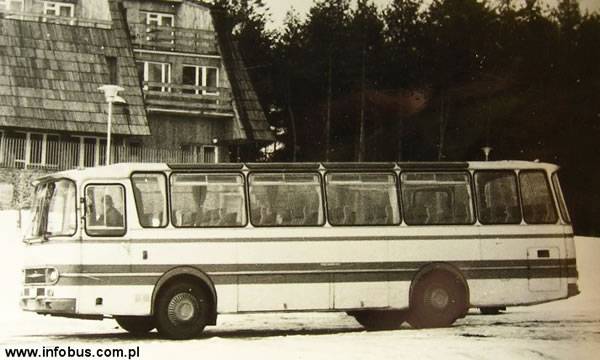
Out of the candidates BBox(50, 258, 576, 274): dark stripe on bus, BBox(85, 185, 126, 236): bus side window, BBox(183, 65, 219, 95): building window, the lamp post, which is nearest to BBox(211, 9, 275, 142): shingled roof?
BBox(183, 65, 219, 95): building window

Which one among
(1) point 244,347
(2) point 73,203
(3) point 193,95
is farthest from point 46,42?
(1) point 244,347

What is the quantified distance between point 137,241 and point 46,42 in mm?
4371

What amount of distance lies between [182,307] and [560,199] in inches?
182

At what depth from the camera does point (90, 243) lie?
12172 mm

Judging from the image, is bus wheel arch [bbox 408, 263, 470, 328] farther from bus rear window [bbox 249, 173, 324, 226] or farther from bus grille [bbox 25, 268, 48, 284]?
bus grille [bbox 25, 268, 48, 284]

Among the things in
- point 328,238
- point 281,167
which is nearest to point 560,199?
point 328,238

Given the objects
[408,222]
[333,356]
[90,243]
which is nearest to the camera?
[333,356]

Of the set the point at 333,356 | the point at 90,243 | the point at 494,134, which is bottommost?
the point at 333,356

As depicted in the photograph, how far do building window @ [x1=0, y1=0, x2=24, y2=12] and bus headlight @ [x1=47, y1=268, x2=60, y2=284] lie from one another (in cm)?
340

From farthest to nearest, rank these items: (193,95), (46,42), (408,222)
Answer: (193,95) < (46,42) < (408,222)

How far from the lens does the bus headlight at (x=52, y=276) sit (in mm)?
12016

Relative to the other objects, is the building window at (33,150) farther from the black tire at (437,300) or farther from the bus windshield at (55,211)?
the black tire at (437,300)

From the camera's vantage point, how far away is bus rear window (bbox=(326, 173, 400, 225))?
42.4 feet

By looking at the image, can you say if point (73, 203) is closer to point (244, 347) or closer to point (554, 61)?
point (244, 347)
